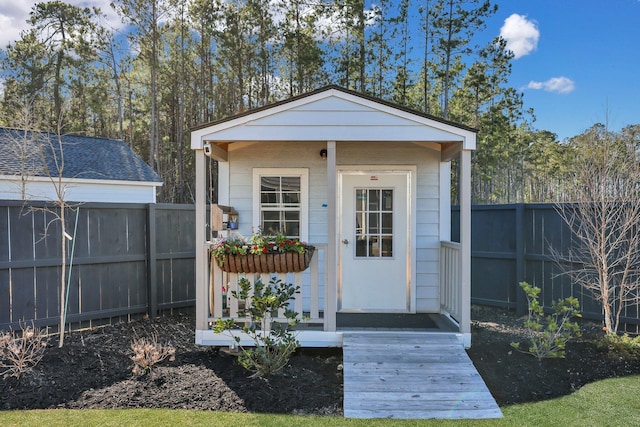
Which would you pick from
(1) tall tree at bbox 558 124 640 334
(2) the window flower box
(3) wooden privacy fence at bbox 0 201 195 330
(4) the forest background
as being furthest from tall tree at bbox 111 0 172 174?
(1) tall tree at bbox 558 124 640 334

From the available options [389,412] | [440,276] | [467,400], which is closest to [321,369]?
[389,412]

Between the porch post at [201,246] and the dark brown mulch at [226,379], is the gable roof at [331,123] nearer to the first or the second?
the porch post at [201,246]

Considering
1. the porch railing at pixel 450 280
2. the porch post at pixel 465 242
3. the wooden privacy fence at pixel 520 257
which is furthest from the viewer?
the wooden privacy fence at pixel 520 257

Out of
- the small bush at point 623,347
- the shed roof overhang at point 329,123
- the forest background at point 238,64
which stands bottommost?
the small bush at point 623,347

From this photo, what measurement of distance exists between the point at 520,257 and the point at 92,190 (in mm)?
10915

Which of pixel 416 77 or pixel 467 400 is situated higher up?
pixel 416 77

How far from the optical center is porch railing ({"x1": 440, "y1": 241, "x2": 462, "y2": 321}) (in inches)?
174

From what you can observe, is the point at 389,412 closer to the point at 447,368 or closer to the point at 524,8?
the point at 447,368

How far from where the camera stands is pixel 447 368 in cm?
367

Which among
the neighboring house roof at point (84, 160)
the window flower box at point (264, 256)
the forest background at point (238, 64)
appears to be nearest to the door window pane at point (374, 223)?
the window flower box at point (264, 256)

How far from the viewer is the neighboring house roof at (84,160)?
32.9 feet

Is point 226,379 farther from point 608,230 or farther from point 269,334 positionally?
point 608,230

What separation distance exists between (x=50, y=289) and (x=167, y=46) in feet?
47.6

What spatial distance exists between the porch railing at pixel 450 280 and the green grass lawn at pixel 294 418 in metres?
1.32
